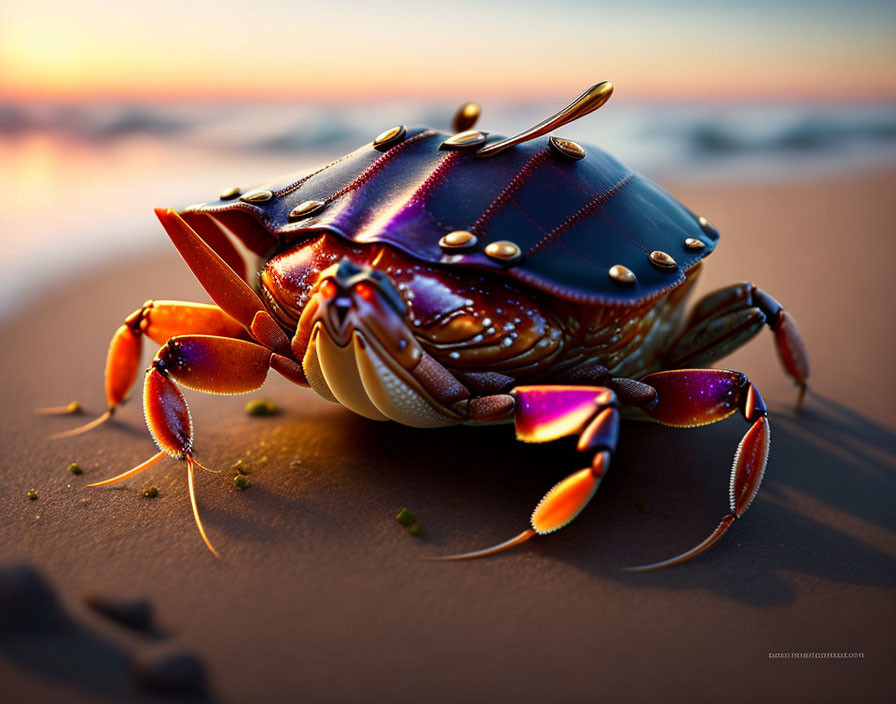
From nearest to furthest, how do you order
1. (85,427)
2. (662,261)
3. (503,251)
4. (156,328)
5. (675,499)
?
(503,251)
(662,261)
(675,499)
(156,328)
(85,427)

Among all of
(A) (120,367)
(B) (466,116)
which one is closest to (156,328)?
(A) (120,367)

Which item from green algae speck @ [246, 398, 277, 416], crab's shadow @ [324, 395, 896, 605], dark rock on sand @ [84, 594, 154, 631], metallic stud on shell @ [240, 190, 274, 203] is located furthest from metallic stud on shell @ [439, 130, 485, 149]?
dark rock on sand @ [84, 594, 154, 631]

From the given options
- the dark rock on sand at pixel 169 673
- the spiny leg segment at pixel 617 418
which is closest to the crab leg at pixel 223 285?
the spiny leg segment at pixel 617 418

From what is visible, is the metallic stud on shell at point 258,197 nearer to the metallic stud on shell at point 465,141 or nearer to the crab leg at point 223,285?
the crab leg at point 223,285

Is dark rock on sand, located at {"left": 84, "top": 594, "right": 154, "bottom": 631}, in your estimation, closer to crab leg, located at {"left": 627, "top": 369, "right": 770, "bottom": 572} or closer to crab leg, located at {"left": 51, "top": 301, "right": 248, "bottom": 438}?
crab leg, located at {"left": 51, "top": 301, "right": 248, "bottom": 438}

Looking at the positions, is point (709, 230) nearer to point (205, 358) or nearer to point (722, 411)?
point (722, 411)
